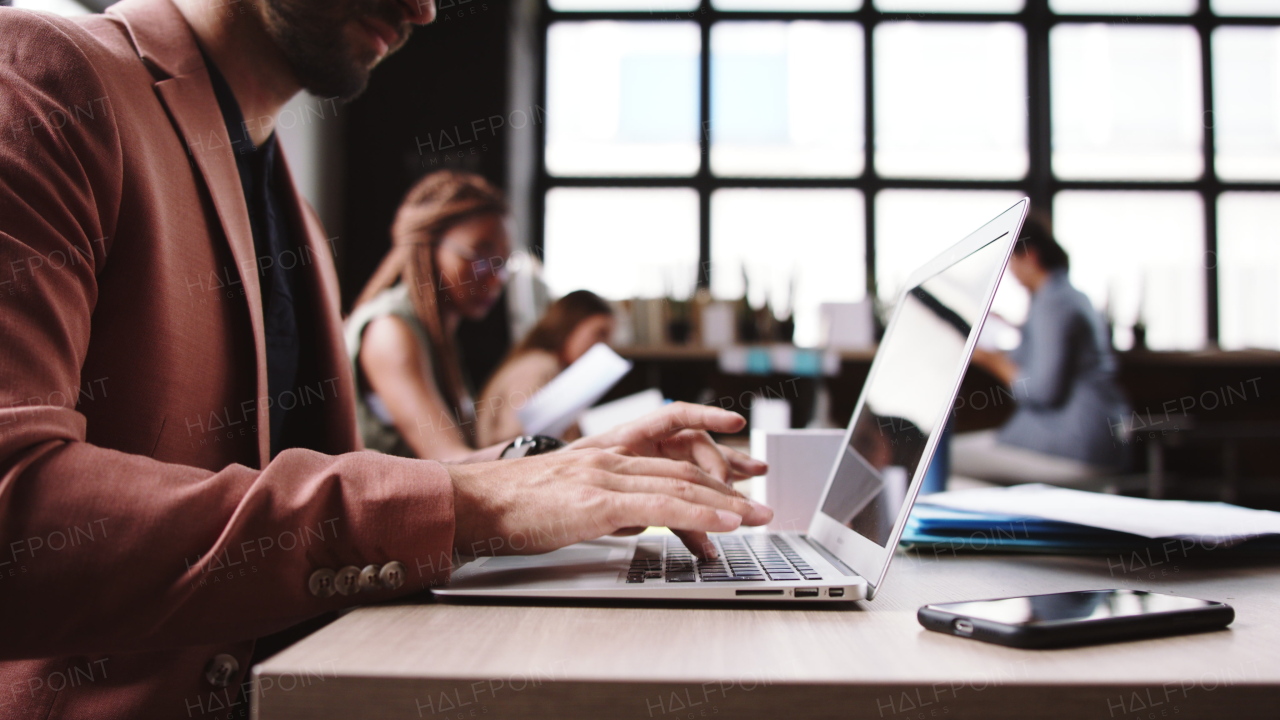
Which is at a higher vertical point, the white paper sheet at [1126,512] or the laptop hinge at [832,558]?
the white paper sheet at [1126,512]

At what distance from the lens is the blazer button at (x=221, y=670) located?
2.21ft

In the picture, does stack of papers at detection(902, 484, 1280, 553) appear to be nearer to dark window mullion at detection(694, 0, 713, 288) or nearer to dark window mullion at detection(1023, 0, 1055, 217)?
dark window mullion at detection(694, 0, 713, 288)

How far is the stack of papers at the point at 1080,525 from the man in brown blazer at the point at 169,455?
0.69 ft

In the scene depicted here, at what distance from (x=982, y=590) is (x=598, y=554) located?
0.33 meters

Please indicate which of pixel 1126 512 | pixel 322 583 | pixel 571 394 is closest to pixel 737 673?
pixel 322 583

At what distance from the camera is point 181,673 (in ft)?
2.19

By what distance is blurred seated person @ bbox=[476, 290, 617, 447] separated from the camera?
2.50 metres

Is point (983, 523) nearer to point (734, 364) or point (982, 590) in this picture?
point (982, 590)

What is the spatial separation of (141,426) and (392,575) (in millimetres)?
341

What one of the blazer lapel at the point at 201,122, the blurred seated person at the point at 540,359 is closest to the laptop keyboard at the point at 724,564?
the blazer lapel at the point at 201,122

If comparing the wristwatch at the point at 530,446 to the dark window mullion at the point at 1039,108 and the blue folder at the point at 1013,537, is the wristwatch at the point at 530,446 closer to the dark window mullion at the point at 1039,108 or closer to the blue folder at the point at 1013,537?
the blue folder at the point at 1013,537

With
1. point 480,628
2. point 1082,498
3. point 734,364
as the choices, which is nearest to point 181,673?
point 480,628

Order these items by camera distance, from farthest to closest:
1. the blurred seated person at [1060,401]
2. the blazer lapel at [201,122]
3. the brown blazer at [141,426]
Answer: the blurred seated person at [1060,401], the blazer lapel at [201,122], the brown blazer at [141,426]

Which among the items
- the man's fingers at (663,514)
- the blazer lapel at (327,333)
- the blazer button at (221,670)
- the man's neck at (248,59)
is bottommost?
the blazer button at (221,670)
